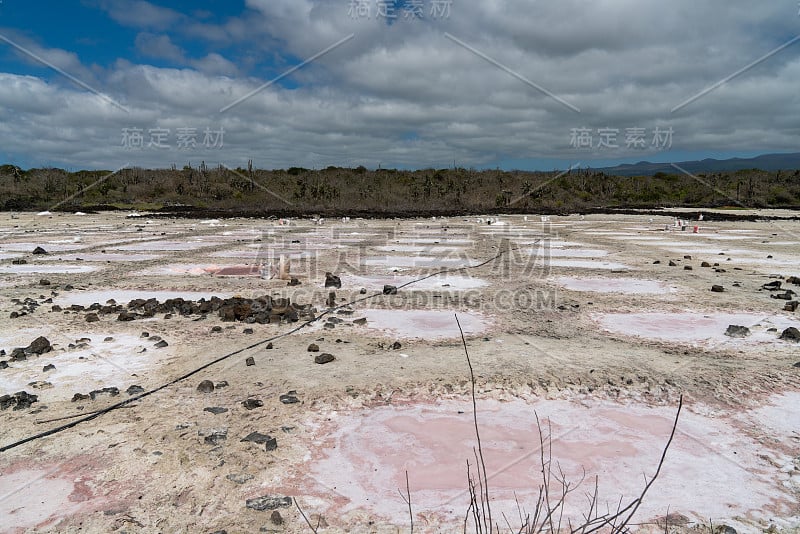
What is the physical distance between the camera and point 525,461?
4398 millimetres

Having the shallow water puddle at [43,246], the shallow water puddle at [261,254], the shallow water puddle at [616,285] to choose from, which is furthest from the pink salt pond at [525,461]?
the shallow water puddle at [43,246]

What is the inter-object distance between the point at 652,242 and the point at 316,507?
2225cm

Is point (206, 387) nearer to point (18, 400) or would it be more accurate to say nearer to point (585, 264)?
point (18, 400)

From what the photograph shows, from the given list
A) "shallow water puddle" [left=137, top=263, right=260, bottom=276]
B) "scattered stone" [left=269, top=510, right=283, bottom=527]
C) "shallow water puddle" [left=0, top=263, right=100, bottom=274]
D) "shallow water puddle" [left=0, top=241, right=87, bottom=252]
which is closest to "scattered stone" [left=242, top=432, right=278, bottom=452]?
"scattered stone" [left=269, top=510, right=283, bottom=527]

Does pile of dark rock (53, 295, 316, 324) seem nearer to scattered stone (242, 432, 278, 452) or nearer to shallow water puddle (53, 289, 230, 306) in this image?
shallow water puddle (53, 289, 230, 306)

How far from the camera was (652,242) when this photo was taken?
75.0 feet

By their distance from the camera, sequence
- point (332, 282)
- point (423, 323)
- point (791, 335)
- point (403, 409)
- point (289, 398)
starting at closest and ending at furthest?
1. point (403, 409)
2. point (289, 398)
3. point (791, 335)
4. point (423, 323)
5. point (332, 282)

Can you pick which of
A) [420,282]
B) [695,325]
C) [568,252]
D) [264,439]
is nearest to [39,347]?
[264,439]

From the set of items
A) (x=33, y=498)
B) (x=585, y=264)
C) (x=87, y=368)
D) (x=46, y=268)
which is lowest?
(x=33, y=498)

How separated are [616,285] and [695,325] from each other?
12.0ft

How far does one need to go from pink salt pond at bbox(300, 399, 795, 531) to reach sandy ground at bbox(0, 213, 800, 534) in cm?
2

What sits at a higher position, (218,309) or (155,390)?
(218,309)

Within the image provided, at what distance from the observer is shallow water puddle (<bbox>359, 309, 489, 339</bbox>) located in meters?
8.27

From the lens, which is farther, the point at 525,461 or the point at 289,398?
the point at 289,398
